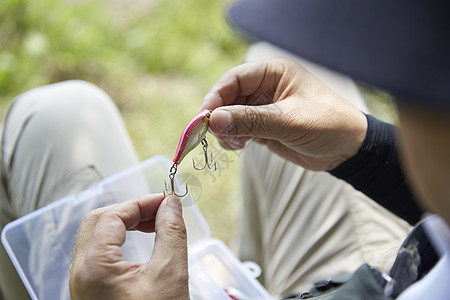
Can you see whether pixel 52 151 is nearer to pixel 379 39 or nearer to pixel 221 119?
pixel 221 119

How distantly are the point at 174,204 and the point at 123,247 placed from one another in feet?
0.51

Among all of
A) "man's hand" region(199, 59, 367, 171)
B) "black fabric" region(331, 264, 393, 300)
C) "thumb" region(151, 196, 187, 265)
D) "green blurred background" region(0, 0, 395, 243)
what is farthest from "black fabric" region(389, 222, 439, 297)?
"green blurred background" region(0, 0, 395, 243)

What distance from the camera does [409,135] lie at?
1.53 ft

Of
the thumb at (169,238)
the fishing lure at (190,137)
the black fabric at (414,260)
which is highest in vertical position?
the fishing lure at (190,137)

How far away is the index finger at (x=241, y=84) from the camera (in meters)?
0.81

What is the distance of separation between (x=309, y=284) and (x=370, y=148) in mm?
291

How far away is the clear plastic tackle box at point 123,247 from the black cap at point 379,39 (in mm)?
426

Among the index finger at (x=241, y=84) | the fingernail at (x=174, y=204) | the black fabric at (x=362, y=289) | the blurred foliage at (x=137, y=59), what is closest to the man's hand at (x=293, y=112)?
the index finger at (x=241, y=84)

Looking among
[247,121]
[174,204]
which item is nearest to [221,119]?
[247,121]

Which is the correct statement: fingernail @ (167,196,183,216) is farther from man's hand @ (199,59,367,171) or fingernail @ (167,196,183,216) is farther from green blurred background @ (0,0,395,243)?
Answer: green blurred background @ (0,0,395,243)

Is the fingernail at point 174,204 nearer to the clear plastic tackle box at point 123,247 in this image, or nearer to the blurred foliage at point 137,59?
the clear plastic tackle box at point 123,247

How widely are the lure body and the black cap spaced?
304 mm

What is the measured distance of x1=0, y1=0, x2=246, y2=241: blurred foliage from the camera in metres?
1.62

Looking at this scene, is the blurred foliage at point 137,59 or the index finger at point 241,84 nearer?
the index finger at point 241,84
